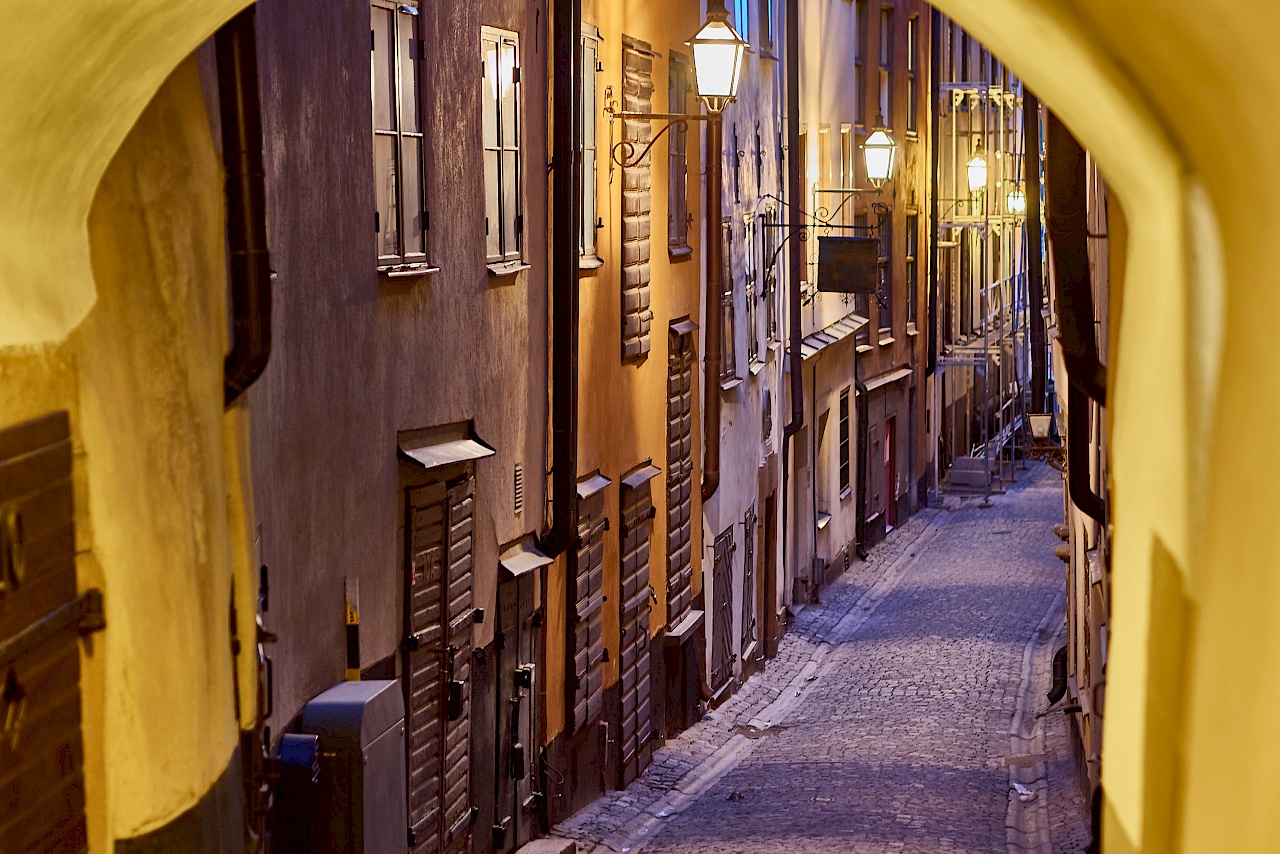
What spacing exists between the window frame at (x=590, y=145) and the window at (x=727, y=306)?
13.7 feet

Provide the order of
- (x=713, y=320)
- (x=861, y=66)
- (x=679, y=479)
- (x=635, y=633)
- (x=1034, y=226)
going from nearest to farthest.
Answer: (x=1034, y=226) → (x=635, y=633) → (x=679, y=479) → (x=713, y=320) → (x=861, y=66)

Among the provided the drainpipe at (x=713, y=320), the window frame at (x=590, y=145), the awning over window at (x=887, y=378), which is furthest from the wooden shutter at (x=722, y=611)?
the awning over window at (x=887, y=378)

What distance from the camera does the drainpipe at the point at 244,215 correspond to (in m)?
6.31

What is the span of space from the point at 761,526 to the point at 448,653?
10058 millimetres

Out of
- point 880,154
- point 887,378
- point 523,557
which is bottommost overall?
point 887,378

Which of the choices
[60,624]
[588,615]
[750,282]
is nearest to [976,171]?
[750,282]

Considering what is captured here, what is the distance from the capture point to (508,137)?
11.0m

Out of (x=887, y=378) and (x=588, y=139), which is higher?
(x=588, y=139)

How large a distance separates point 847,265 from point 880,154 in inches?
55.5

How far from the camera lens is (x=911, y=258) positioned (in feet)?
95.9

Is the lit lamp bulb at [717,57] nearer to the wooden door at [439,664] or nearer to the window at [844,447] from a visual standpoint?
the wooden door at [439,664]

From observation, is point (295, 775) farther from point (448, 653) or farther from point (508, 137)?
point (508, 137)

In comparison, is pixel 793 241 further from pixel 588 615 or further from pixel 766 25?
pixel 588 615

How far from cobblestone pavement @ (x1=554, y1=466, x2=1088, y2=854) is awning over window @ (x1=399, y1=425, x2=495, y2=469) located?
322cm
